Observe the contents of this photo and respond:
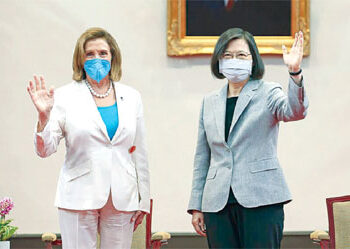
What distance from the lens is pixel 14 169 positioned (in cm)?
527

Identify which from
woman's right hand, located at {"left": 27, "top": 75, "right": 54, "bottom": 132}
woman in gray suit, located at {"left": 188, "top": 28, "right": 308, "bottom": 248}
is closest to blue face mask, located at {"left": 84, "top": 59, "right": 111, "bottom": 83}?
woman's right hand, located at {"left": 27, "top": 75, "right": 54, "bottom": 132}

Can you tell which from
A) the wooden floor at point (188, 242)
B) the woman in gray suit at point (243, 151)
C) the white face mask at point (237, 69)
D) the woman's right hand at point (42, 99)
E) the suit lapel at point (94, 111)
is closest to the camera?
the woman in gray suit at point (243, 151)

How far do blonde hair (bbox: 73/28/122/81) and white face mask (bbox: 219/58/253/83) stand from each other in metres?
0.65

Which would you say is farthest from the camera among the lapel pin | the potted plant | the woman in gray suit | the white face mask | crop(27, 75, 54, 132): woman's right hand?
the potted plant

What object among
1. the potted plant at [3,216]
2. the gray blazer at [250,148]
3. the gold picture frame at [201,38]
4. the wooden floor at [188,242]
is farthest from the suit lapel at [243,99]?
the wooden floor at [188,242]

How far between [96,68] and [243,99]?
809 mm

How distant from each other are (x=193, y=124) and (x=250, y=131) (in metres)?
2.38

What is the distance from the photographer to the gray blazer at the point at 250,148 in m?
2.84

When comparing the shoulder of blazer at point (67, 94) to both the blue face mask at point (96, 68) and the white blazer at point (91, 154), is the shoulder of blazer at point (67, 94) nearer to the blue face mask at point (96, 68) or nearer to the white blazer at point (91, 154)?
the white blazer at point (91, 154)

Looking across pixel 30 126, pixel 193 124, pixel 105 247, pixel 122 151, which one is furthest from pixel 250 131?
pixel 30 126

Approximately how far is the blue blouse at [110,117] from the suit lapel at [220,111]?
0.54 metres

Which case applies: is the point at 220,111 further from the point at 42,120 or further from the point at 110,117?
the point at 42,120

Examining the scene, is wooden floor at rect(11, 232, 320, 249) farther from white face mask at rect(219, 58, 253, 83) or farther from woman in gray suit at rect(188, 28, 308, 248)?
white face mask at rect(219, 58, 253, 83)

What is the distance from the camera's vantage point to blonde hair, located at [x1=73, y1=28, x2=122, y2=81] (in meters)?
3.32
